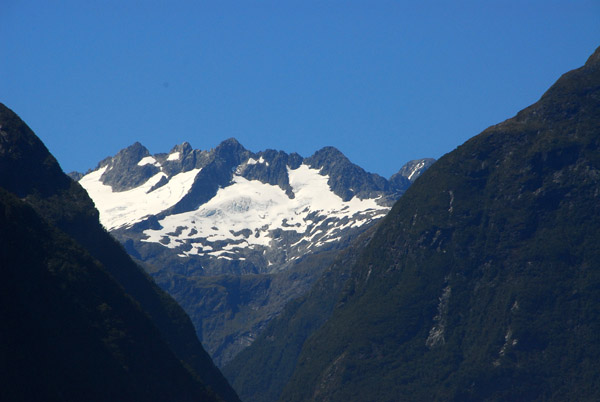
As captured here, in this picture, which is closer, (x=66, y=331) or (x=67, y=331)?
Answer: (x=66, y=331)

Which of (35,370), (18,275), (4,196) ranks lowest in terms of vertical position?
(35,370)

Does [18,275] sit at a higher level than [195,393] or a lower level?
higher

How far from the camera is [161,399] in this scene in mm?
181375

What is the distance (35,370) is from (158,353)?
4201cm

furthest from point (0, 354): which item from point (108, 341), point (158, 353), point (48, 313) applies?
point (158, 353)

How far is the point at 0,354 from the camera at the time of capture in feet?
489

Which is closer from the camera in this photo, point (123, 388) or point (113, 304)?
point (123, 388)

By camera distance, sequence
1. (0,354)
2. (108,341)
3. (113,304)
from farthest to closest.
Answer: (113,304) < (108,341) < (0,354)

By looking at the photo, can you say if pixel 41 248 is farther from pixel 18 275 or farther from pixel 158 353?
pixel 158 353

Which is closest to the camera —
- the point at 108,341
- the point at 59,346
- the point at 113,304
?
the point at 59,346

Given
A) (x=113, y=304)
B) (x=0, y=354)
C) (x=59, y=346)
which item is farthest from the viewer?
(x=113, y=304)

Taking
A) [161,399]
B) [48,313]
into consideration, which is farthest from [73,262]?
[161,399]

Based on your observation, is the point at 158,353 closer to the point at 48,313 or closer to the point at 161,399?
the point at 161,399

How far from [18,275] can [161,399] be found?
36.4m
